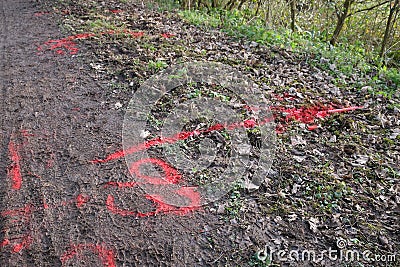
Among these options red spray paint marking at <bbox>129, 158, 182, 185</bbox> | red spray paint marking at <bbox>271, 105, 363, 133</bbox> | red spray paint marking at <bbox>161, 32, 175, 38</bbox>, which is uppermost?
red spray paint marking at <bbox>161, 32, 175, 38</bbox>

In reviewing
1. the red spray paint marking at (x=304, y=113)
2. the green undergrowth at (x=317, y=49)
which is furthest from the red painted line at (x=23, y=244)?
the green undergrowth at (x=317, y=49)

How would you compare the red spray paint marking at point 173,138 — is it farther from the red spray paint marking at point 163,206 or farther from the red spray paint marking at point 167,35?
the red spray paint marking at point 167,35

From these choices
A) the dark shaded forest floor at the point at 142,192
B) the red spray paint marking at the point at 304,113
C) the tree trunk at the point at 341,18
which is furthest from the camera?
the tree trunk at the point at 341,18

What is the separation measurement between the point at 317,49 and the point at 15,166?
5.02 meters

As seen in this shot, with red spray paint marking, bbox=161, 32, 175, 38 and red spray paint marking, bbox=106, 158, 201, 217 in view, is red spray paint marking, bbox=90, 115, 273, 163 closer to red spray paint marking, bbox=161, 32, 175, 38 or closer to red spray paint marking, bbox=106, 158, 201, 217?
red spray paint marking, bbox=106, 158, 201, 217

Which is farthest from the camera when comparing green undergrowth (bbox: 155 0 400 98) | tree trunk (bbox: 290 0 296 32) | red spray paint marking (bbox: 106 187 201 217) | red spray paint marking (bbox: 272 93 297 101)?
tree trunk (bbox: 290 0 296 32)

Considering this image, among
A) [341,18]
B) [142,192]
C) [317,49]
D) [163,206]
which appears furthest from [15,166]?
[341,18]

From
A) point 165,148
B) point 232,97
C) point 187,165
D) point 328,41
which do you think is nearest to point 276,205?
point 187,165

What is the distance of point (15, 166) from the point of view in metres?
3.33

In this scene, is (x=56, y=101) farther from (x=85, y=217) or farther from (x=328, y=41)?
(x=328, y=41)

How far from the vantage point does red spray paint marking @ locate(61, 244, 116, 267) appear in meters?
2.54

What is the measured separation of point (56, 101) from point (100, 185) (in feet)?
5.28

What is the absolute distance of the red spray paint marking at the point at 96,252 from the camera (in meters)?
2.54

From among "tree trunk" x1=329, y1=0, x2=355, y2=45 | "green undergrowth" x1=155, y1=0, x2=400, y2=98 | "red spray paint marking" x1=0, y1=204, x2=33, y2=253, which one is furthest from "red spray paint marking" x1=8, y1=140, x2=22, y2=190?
"tree trunk" x1=329, y1=0, x2=355, y2=45
